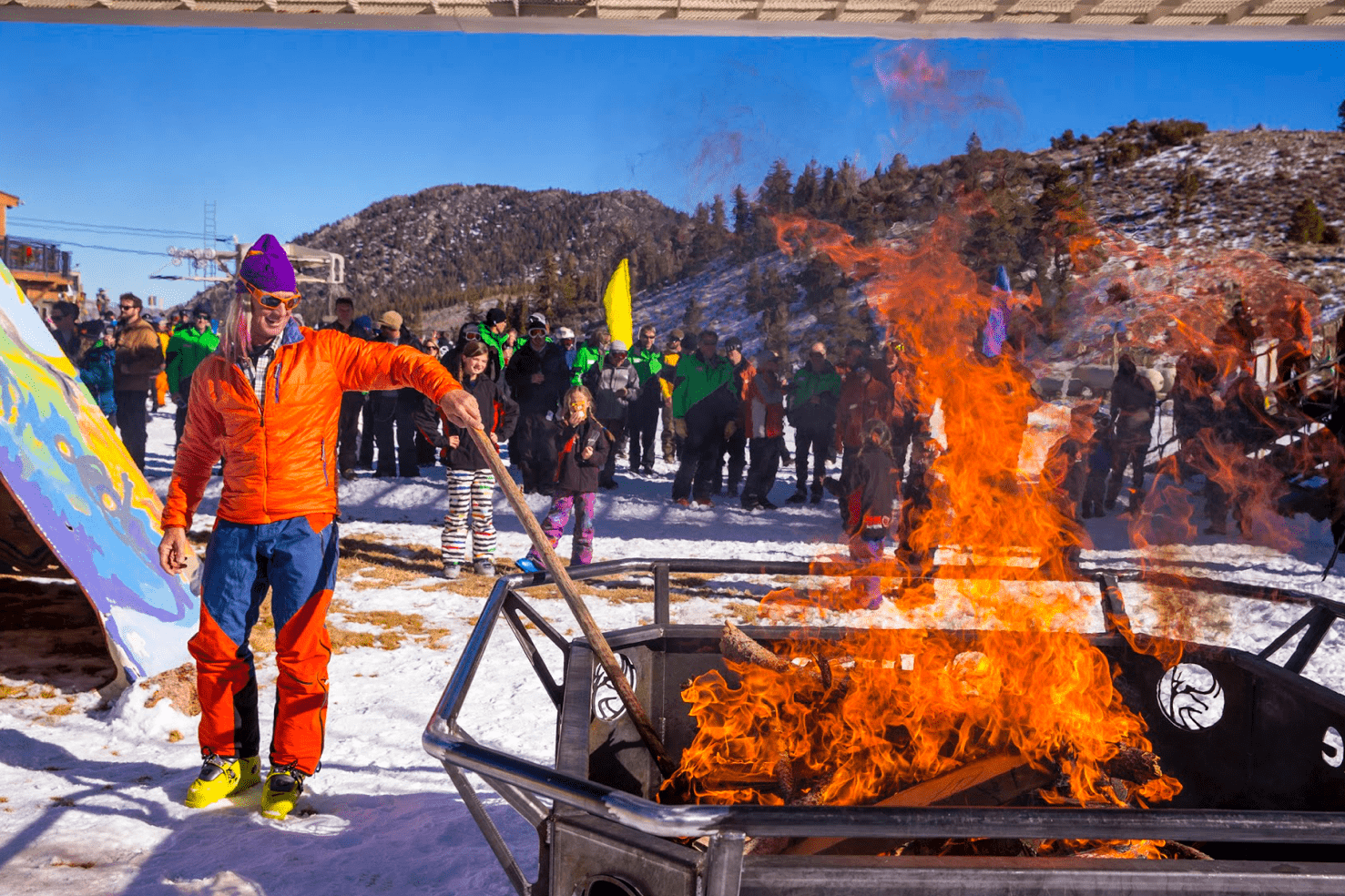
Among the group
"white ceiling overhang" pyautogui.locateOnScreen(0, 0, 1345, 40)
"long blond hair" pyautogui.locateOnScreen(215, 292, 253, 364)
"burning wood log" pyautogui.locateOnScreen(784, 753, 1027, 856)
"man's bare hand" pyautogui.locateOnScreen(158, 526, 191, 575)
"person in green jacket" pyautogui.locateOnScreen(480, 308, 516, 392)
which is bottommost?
"burning wood log" pyautogui.locateOnScreen(784, 753, 1027, 856)

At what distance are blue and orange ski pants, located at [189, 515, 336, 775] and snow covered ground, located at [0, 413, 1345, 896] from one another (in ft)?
1.13

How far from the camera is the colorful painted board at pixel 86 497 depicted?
176 inches

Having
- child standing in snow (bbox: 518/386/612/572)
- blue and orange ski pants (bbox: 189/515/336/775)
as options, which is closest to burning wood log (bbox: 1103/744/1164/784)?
blue and orange ski pants (bbox: 189/515/336/775)

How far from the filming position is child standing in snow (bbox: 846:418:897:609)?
25.6ft

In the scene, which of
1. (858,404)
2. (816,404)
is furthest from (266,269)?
(816,404)

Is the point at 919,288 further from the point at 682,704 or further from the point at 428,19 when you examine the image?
the point at 428,19

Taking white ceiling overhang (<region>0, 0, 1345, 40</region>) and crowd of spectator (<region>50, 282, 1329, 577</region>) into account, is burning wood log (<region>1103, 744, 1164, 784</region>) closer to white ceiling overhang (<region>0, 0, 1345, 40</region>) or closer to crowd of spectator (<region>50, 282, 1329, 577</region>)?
crowd of spectator (<region>50, 282, 1329, 577</region>)

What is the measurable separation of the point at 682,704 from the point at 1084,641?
1.36 m

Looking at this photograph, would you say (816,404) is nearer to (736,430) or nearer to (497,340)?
(736,430)

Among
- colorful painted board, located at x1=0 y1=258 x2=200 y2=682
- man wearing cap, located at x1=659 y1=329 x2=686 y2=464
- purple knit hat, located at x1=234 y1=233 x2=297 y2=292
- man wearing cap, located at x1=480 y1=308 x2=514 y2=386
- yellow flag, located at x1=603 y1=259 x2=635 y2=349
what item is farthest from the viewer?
man wearing cap, located at x1=659 y1=329 x2=686 y2=464

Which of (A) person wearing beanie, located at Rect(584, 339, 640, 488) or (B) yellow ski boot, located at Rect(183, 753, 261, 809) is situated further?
(A) person wearing beanie, located at Rect(584, 339, 640, 488)

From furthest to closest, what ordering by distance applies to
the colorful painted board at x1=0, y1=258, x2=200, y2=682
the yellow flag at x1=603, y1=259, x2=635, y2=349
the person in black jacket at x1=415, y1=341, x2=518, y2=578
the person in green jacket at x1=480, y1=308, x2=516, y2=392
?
→ the yellow flag at x1=603, y1=259, x2=635, y2=349
the person in green jacket at x1=480, y1=308, x2=516, y2=392
the person in black jacket at x1=415, y1=341, x2=518, y2=578
the colorful painted board at x1=0, y1=258, x2=200, y2=682

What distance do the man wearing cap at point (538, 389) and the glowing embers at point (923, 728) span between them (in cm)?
756

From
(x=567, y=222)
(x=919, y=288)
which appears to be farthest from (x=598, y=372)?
(x=567, y=222)
